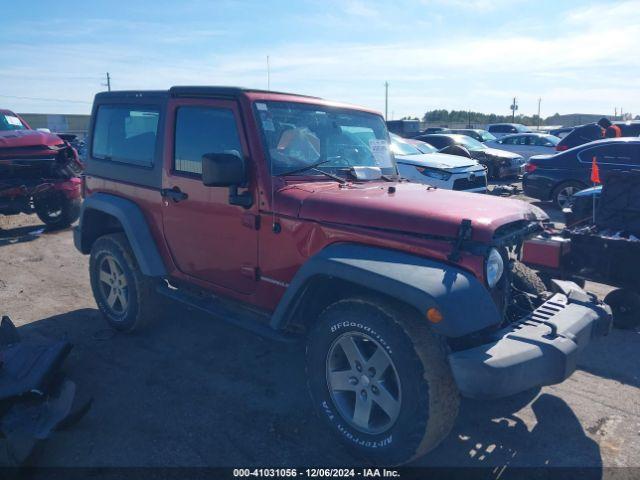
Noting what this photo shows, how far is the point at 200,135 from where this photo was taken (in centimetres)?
395

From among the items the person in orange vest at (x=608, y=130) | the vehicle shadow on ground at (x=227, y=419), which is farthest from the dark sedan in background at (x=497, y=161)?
the vehicle shadow on ground at (x=227, y=419)

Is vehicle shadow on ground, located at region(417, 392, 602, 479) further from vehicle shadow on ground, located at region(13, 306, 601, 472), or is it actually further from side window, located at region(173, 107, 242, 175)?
side window, located at region(173, 107, 242, 175)

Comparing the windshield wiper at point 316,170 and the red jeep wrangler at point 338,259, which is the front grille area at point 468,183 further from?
the windshield wiper at point 316,170

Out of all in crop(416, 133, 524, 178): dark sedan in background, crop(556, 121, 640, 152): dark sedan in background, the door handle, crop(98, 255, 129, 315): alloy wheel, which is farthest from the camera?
crop(416, 133, 524, 178): dark sedan in background

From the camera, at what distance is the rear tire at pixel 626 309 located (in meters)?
4.97

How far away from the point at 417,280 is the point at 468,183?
7.19 meters

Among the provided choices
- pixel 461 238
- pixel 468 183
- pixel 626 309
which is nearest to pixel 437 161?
pixel 468 183

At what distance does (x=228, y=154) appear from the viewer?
330cm

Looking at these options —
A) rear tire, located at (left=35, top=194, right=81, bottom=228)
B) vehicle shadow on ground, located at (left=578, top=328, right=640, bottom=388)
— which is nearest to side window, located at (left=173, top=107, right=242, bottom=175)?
vehicle shadow on ground, located at (left=578, top=328, right=640, bottom=388)

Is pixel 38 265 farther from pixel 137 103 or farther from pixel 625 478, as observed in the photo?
pixel 625 478

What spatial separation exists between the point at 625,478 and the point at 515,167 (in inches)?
554

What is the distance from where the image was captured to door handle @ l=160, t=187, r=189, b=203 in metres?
4.02

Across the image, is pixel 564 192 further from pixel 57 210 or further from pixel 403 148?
pixel 57 210

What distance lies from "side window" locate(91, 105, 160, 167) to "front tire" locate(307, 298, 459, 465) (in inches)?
91.6
